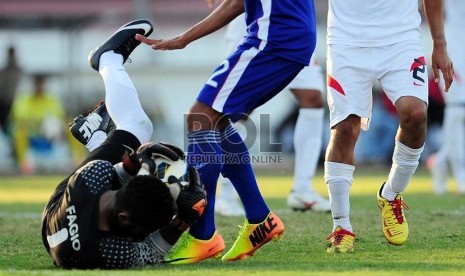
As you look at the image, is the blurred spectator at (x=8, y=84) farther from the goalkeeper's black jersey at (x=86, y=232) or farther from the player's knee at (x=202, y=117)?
the goalkeeper's black jersey at (x=86, y=232)

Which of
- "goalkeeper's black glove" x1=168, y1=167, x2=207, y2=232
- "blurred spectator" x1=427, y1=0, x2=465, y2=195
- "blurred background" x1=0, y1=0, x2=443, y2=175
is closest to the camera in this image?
"goalkeeper's black glove" x1=168, y1=167, x2=207, y2=232

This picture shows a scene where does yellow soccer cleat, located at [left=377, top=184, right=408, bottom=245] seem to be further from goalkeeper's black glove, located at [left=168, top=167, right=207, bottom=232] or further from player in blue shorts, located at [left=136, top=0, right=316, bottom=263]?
goalkeeper's black glove, located at [left=168, top=167, right=207, bottom=232]

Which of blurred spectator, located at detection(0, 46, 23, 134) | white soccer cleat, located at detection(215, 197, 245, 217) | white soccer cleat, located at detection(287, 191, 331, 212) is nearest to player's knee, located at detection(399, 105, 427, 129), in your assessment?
white soccer cleat, located at detection(287, 191, 331, 212)

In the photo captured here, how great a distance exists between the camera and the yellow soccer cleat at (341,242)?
6.38m

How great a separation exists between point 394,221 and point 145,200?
215cm

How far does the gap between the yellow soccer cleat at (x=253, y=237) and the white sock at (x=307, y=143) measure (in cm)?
304

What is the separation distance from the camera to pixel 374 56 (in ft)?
21.5

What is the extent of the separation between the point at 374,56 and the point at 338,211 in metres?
0.99

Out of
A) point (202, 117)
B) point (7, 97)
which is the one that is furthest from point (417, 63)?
point (7, 97)

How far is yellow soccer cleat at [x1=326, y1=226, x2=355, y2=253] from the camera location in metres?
6.38

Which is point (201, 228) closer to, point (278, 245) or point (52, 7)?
point (278, 245)

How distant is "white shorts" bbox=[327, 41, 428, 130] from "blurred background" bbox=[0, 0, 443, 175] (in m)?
11.9

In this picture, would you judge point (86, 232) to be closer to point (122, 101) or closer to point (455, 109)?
point (122, 101)

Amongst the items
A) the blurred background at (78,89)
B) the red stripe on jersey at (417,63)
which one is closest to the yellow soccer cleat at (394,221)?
the red stripe on jersey at (417,63)
